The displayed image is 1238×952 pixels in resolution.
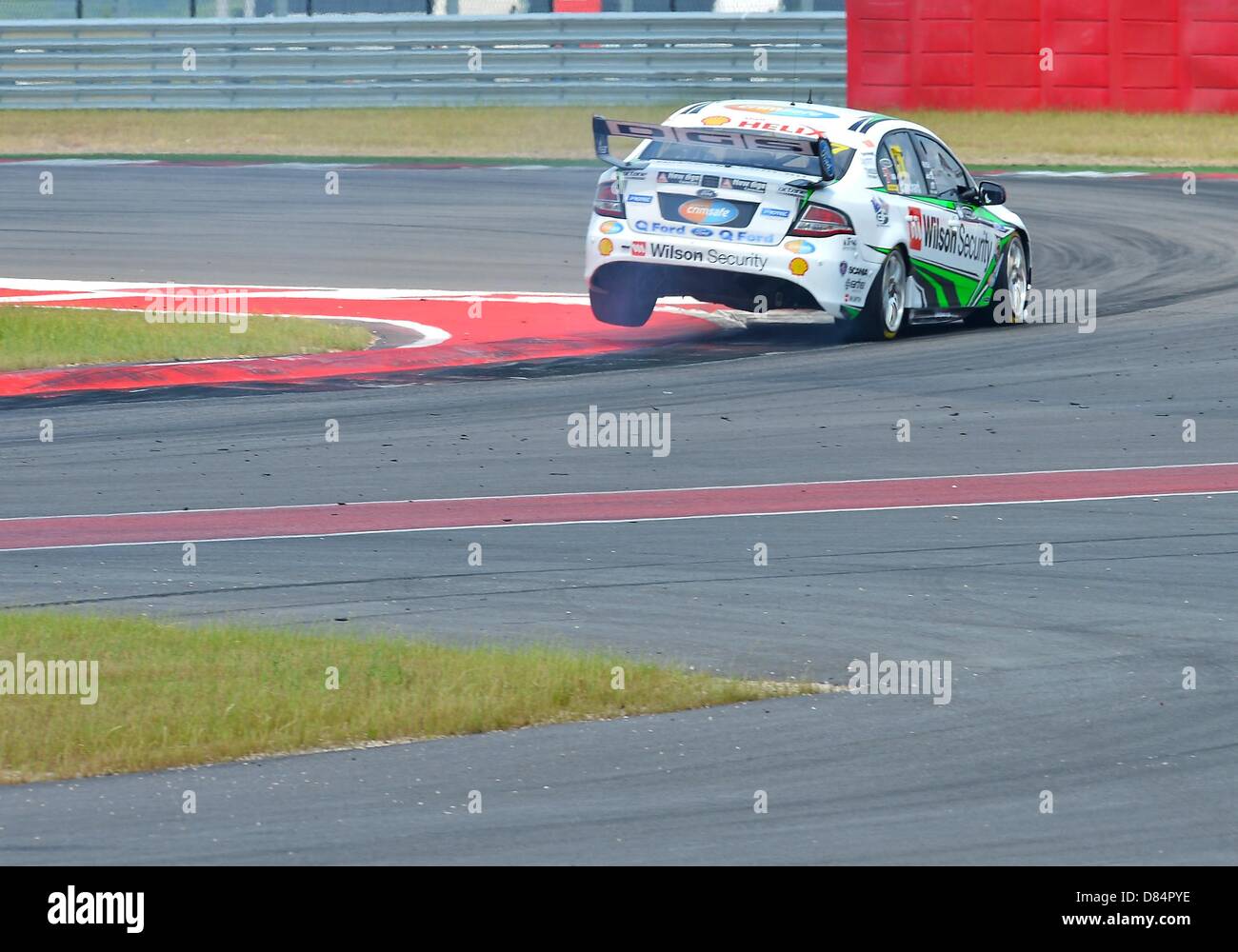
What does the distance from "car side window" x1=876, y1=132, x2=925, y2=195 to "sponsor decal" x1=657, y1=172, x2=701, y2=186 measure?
1360 mm

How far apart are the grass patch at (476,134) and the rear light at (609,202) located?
46.2 ft

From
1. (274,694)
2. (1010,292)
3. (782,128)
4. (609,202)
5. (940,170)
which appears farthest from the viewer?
(1010,292)

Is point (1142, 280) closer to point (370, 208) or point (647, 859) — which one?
point (370, 208)

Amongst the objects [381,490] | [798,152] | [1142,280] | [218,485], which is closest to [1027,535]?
[381,490]

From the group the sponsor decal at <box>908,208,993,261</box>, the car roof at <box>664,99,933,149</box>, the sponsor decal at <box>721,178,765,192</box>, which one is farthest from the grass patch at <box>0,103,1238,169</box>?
the sponsor decal at <box>721,178,765,192</box>

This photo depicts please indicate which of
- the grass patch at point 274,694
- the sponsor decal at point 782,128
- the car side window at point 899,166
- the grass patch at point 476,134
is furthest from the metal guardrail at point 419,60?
the grass patch at point 274,694

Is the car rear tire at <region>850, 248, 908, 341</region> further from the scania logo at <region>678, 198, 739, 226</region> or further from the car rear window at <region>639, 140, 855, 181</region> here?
the scania logo at <region>678, 198, 739, 226</region>

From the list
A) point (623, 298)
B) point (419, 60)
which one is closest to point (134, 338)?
point (623, 298)

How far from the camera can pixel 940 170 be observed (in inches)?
653

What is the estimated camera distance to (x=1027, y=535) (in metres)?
10.4

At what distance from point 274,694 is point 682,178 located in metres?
8.38

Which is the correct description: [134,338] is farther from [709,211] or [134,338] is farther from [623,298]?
[709,211]
